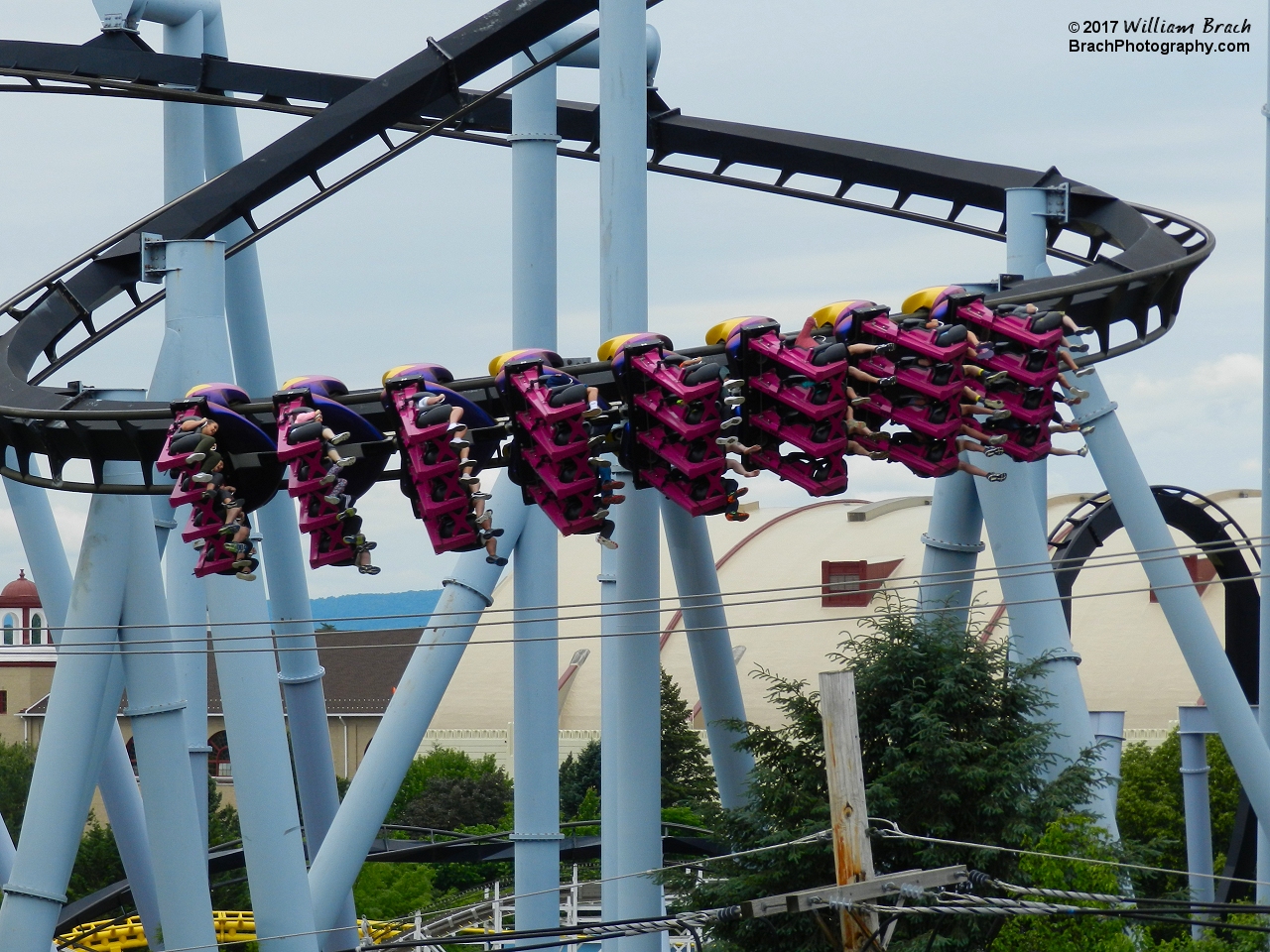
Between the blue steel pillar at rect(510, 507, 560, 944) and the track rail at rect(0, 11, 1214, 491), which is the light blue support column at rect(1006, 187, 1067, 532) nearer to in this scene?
A: the track rail at rect(0, 11, 1214, 491)

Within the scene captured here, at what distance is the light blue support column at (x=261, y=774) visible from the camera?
1008 cm

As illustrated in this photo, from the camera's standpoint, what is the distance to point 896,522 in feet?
159

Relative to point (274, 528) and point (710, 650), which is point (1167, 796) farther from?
point (274, 528)

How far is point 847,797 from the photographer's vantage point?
285 inches

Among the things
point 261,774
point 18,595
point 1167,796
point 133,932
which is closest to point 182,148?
point 261,774

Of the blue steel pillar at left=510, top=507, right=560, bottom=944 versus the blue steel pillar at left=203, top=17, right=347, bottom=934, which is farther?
the blue steel pillar at left=203, top=17, right=347, bottom=934

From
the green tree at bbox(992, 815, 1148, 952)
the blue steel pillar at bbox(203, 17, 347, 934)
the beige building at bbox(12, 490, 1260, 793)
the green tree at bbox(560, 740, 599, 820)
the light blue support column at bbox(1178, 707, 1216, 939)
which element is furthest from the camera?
the beige building at bbox(12, 490, 1260, 793)

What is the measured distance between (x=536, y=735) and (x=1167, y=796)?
63.4 ft

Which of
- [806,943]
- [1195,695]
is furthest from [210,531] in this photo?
[1195,695]

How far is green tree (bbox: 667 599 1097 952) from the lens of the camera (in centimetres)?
1134

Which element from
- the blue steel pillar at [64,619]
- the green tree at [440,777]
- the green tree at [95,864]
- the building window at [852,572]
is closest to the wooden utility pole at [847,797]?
the blue steel pillar at [64,619]

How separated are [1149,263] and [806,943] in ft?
17.2

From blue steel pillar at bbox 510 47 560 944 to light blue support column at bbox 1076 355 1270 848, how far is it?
13.0 ft

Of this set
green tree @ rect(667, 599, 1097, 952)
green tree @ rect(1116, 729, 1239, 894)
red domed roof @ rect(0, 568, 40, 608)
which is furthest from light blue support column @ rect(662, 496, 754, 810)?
red domed roof @ rect(0, 568, 40, 608)
